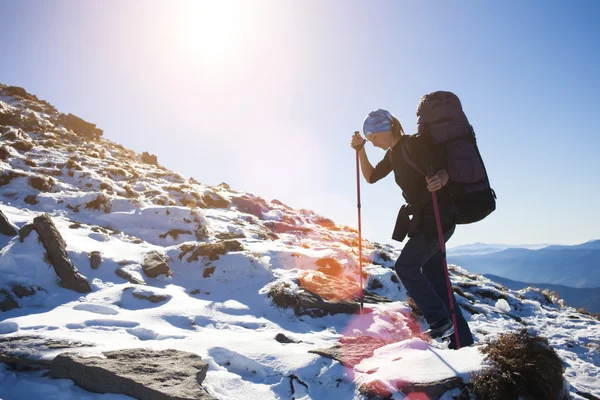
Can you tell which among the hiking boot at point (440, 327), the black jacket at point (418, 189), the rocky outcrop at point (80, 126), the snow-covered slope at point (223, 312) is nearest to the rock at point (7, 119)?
the rocky outcrop at point (80, 126)

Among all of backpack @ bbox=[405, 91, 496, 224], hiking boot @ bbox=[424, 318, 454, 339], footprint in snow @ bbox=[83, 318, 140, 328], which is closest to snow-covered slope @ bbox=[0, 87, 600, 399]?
footprint in snow @ bbox=[83, 318, 140, 328]

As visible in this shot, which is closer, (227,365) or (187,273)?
(227,365)

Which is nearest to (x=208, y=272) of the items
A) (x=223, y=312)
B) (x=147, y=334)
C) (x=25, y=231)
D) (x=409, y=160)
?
(x=223, y=312)

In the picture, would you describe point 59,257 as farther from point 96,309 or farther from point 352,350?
point 352,350

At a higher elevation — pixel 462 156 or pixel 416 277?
pixel 462 156

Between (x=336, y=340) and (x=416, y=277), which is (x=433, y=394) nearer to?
(x=416, y=277)

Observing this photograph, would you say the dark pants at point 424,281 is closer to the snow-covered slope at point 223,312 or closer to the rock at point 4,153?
the snow-covered slope at point 223,312

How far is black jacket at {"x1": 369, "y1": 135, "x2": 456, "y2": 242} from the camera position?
12.7ft

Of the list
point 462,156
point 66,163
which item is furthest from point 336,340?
point 66,163

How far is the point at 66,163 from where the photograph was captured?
18.6 metres

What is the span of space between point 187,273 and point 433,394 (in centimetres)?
718

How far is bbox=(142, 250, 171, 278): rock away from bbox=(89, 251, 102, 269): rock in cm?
98

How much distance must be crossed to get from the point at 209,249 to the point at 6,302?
4.54m

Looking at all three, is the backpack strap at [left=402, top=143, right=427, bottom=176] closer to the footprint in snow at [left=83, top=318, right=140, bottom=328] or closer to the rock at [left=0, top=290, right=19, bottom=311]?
the footprint in snow at [left=83, top=318, right=140, bottom=328]
